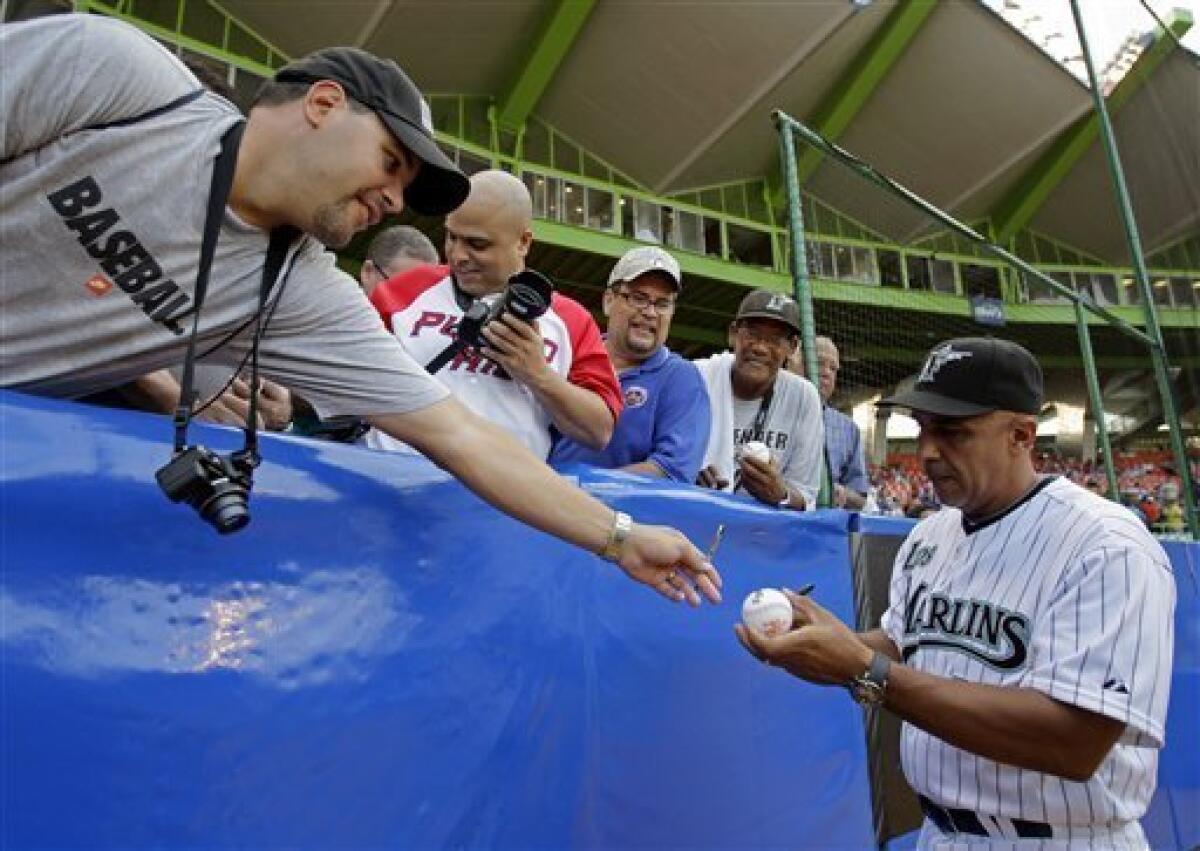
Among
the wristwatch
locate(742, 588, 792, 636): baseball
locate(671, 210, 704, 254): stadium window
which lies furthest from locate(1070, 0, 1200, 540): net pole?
locate(671, 210, 704, 254): stadium window

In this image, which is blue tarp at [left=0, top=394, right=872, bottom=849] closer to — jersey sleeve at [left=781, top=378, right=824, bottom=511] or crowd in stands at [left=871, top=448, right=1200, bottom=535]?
jersey sleeve at [left=781, top=378, right=824, bottom=511]

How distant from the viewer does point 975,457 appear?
205 cm

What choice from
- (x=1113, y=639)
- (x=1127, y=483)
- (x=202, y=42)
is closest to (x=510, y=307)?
(x=1113, y=639)

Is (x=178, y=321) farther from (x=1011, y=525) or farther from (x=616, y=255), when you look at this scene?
(x=616, y=255)

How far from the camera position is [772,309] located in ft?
11.1

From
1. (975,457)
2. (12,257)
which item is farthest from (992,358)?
(12,257)

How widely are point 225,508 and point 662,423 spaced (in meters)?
1.88

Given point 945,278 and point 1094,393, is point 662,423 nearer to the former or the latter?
point 1094,393

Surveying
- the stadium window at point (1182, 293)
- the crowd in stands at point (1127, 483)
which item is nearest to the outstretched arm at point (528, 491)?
the stadium window at point (1182, 293)

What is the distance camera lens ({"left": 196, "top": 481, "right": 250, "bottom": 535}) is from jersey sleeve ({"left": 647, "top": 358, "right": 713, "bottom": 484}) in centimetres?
166

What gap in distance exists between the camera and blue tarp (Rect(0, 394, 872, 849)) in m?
1.12

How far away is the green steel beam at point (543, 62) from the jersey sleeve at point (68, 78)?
18747 mm

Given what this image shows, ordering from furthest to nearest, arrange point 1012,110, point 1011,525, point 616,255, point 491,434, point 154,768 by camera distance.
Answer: point 1012,110, point 616,255, point 1011,525, point 491,434, point 154,768

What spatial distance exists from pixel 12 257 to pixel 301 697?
0.74 m
